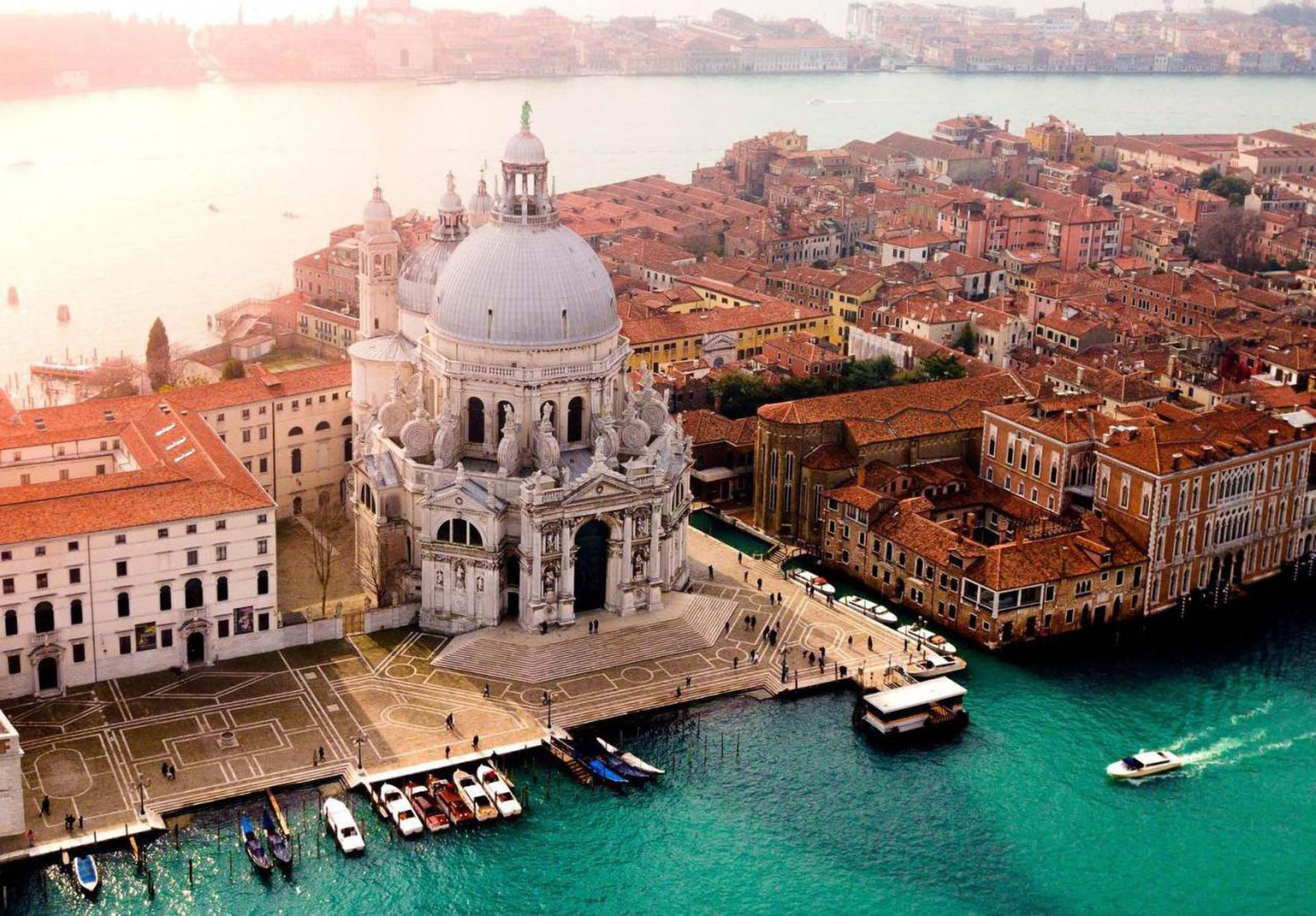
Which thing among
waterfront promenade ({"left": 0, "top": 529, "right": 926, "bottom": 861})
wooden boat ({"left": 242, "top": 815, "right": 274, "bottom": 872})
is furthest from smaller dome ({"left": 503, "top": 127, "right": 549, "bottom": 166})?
wooden boat ({"left": 242, "top": 815, "right": 274, "bottom": 872})

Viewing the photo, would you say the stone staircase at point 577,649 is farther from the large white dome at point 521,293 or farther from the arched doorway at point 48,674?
the arched doorway at point 48,674

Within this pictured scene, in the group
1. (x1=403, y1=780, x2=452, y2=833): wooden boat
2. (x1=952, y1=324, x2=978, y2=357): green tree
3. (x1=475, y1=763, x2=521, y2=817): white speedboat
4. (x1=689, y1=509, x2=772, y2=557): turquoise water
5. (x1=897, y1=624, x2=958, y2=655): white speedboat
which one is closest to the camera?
(x1=403, y1=780, x2=452, y2=833): wooden boat

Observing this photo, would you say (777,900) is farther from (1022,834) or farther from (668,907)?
(1022,834)

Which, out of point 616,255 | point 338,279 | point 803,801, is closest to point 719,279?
point 616,255

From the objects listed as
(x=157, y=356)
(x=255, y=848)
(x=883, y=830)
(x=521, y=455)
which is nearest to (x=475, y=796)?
(x=255, y=848)

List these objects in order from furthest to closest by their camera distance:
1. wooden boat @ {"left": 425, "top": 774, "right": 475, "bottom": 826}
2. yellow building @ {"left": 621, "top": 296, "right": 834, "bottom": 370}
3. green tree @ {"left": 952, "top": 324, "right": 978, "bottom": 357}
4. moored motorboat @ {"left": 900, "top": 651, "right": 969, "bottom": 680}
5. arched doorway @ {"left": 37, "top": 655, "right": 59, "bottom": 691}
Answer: green tree @ {"left": 952, "top": 324, "right": 978, "bottom": 357} < yellow building @ {"left": 621, "top": 296, "right": 834, "bottom": 370} < moored motorboat @ {"left": 900, "top": 651, "right": 969, "bottom": 680} < arched doorway @ {"left": 37, "top": 655, "right": 59, "bottom": 691} < wooden boat @ {"left": 425, "top": 774, "right": 475, "bottom": 826}

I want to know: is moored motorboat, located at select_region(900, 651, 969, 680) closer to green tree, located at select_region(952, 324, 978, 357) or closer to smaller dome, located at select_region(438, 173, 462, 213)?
smaller dome, located at select_region(438, 173, 462, 213)

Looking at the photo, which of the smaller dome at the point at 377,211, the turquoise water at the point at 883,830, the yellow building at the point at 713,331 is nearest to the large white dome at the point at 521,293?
the smaller dome at the point at 377,211
